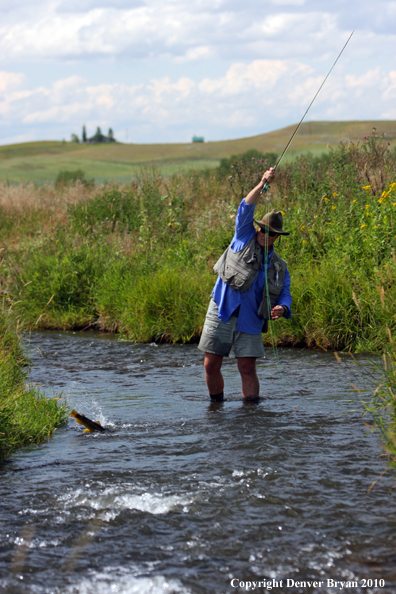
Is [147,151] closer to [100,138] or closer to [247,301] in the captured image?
[100,138]

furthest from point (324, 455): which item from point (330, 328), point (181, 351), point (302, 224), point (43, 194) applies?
point (43, 194)

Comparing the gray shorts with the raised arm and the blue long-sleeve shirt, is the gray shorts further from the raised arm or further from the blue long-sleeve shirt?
the raised arm

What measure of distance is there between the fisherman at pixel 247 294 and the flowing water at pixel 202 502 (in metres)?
0.60

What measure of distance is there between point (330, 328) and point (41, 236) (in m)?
7.63

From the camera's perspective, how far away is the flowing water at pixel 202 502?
10.6ft

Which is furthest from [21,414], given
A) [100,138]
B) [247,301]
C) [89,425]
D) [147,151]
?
[100,138]

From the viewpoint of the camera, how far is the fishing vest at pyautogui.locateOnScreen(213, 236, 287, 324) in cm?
579

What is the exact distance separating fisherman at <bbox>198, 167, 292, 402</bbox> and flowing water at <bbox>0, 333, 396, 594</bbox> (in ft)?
1.98

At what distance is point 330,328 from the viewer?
8.62 metres

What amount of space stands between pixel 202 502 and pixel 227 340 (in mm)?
2188

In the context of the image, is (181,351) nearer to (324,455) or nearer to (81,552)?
(324,455)

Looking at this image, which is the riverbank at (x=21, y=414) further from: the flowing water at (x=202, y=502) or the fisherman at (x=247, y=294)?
the fisherman at (x=247, y=294)

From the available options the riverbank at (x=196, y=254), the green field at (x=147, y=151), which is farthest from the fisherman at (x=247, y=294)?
the green field at (x=147, y=151)

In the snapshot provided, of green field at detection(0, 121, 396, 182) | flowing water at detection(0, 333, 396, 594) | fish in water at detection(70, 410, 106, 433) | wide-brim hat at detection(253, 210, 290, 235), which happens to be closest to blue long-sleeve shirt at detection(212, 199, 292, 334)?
wide-brim hat at detection(253, 210, 290, 235)
